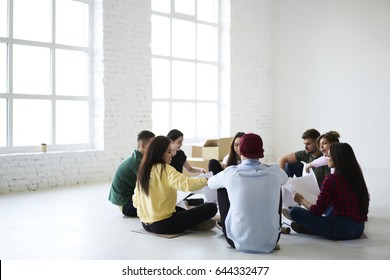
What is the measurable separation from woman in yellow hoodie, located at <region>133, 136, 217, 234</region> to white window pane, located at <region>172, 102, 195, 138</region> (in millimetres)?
5454

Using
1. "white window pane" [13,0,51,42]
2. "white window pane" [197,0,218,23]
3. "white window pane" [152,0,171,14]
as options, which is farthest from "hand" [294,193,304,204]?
"white window pane" [197,0,218,23]

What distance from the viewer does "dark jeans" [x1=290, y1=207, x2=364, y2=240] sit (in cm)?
394

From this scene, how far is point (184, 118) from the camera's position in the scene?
9.81 m

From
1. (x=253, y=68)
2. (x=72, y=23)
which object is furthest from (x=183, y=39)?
(x=72, y=23)

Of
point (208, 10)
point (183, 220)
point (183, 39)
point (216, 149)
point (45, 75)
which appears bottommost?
point (183, 220)

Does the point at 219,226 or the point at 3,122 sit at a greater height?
the point at 3,122

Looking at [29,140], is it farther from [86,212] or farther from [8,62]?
[86,212]

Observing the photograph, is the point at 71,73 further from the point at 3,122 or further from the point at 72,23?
the point at 3,122

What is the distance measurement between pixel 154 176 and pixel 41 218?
65.1 inches

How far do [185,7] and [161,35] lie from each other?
0.90 m

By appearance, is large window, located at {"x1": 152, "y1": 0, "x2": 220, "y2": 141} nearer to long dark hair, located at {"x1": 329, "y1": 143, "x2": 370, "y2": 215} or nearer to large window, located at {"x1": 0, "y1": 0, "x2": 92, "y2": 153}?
large window, located at {"x1": 0, "y1": 0, "x2": 92, "y2": 153}

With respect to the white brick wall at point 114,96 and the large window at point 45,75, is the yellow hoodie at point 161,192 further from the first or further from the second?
the large window at point 45,75

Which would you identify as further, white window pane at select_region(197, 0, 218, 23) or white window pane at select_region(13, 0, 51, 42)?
white window pane at select_region(197, 0, 218, 23)

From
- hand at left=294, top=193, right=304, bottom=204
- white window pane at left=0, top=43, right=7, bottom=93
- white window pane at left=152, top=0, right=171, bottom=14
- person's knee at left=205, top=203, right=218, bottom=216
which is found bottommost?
person's knee at left=205, top=203, right=218, bottom=216
